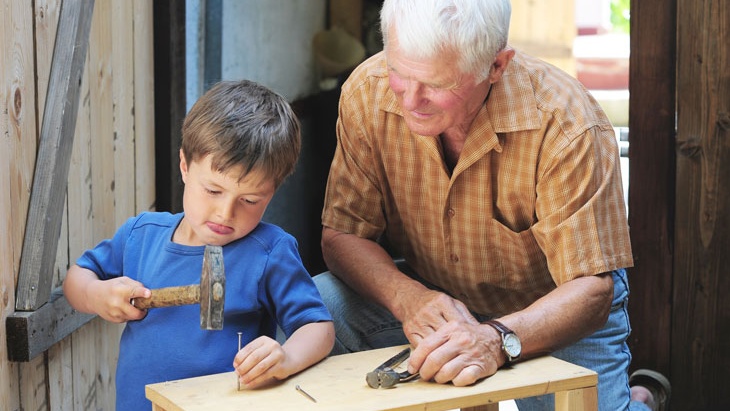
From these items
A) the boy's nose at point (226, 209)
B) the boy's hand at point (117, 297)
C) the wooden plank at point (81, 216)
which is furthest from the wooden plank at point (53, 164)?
the boy's nose at point (226, 209)

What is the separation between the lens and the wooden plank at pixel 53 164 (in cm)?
275

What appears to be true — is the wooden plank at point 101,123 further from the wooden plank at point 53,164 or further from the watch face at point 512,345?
the watch face at point 512,345

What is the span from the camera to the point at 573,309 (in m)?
2.62

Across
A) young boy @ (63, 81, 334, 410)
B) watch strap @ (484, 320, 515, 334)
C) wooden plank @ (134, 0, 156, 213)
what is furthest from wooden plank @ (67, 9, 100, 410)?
watch strap @ (484, 320, 515, 334)

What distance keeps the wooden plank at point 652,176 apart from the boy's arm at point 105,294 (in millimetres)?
2261

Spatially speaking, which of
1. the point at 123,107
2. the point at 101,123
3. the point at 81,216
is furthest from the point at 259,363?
the point at 123,107

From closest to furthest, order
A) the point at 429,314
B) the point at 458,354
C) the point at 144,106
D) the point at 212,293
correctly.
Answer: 1. the point at 212,293
2. the point at 458,354
3. the point at 429,314
4. the point at 144,106

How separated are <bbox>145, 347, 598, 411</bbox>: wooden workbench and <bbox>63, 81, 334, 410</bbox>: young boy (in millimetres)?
108

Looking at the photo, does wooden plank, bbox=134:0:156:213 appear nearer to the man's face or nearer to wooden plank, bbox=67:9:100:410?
wooden plank, bbox=67:9:100:410

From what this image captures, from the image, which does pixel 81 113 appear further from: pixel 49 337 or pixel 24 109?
pixel 49 337

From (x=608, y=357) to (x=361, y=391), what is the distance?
1.13 metres

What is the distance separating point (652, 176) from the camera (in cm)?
399

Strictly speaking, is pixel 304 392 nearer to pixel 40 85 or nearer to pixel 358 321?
pixel 358 321

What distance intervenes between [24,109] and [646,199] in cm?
237
